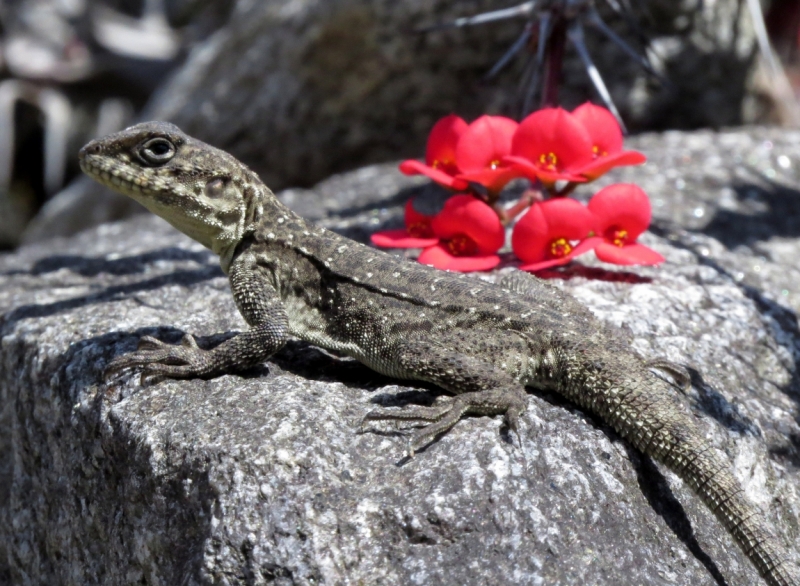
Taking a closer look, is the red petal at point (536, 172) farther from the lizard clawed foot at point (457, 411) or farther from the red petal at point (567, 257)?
the lizard clawed foot at point (457, 411)

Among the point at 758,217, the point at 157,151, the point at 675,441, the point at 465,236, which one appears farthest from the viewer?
the point at 758,217

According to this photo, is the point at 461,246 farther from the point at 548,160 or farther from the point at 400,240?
the point at 548,160

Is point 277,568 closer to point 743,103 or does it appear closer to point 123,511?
point 123,511

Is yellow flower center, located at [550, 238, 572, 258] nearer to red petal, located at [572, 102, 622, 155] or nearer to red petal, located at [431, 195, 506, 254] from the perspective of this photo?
red petal, located at [431, 195, 506, 254]

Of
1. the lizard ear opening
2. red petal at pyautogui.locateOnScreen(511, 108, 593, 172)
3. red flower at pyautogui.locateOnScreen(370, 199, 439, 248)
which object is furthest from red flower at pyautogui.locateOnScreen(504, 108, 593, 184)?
the lizard ear opening

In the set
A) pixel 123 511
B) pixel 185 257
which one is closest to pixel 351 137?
pixel 185 257

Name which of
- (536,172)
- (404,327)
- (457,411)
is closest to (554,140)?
(536,172)
